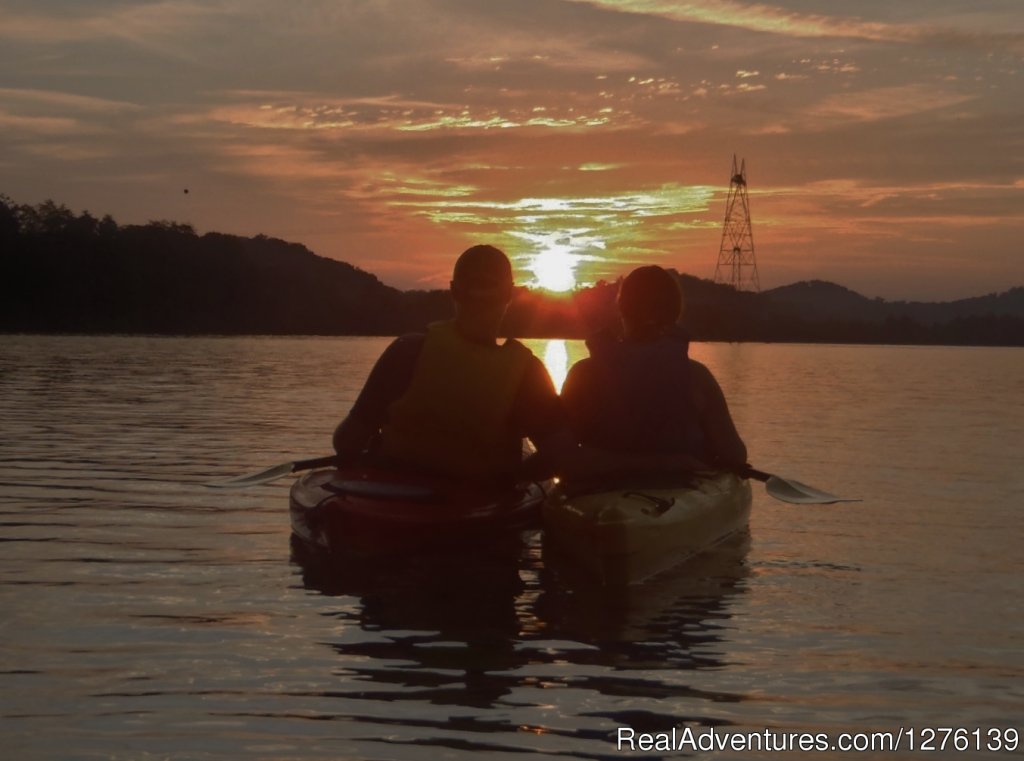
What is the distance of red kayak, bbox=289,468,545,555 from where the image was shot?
7.79 metres

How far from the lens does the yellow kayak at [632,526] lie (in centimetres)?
762

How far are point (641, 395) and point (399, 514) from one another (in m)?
1.86

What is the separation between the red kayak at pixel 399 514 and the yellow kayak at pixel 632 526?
1.50 feet

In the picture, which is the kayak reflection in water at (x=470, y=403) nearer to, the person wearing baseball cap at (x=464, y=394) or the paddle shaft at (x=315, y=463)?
the person wearing baseball cap at (x=464, y=394)

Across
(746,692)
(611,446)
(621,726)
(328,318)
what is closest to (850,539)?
(611,446)

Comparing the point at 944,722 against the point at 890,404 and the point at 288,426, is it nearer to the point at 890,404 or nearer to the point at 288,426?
the point at 288,426

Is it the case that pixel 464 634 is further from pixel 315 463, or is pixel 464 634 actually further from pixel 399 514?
pixel 315 463

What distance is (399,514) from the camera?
7.77 m

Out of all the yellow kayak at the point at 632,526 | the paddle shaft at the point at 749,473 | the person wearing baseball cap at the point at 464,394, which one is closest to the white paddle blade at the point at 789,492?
the paddle shaft at the point at 749,473

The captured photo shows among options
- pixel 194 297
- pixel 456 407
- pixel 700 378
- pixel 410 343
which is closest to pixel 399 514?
pixel 456 407

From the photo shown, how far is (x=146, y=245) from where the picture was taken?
4941 inches

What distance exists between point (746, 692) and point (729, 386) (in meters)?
35.4

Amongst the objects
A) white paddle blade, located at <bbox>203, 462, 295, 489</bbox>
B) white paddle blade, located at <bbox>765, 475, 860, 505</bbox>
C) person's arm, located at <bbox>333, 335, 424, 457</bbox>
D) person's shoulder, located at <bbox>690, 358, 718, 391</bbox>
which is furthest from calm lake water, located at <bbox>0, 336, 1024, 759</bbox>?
person's shoulder, located at <bbox>690, 358, 718, 391</bbox>

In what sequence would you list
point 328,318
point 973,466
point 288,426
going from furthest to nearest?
point 328,318
point 288,426
point 973,466
